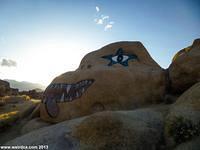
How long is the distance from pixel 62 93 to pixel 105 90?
3.63 m

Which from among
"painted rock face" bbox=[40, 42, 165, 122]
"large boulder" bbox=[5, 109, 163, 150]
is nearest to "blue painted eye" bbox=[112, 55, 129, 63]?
"painted rock face" bbox=[40, 42, 165, 122]

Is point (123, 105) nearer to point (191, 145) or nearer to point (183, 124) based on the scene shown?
point (183, 124)

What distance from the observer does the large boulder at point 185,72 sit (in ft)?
37.9

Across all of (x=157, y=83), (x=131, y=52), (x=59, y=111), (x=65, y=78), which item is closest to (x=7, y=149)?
(x=59, y=111)

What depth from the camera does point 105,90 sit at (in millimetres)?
12820

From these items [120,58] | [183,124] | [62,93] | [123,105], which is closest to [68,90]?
[62,93]

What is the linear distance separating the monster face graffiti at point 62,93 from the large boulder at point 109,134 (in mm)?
5421

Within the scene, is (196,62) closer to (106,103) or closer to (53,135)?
(106,103)

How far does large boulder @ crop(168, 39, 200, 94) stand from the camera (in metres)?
11.6

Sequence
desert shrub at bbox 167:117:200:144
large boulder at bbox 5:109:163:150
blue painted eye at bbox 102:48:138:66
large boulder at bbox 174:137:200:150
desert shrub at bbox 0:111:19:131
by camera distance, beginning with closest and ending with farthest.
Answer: large boulder at bbox 174:137:200:150 < desert shrub at bbox 167:117:200:144 < large boulder at bbox 5:109:163:150 < desert shrub at bbox 0:111:19:131 < blue painted eye at bbox 102:48:138:66

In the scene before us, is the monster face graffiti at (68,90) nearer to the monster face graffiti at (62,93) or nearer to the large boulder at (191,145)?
the monster face graffiti at (62,93)

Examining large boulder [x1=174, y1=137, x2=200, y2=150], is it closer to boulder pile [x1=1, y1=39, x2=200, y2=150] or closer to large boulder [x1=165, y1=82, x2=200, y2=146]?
boulder pile [x1=1, y1=39, x2=200, y2=150]

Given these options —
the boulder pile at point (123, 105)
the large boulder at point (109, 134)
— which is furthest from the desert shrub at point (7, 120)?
the large boulder at point (109, 134)

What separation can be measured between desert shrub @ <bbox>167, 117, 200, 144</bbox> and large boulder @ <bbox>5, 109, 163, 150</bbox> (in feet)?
1.79
